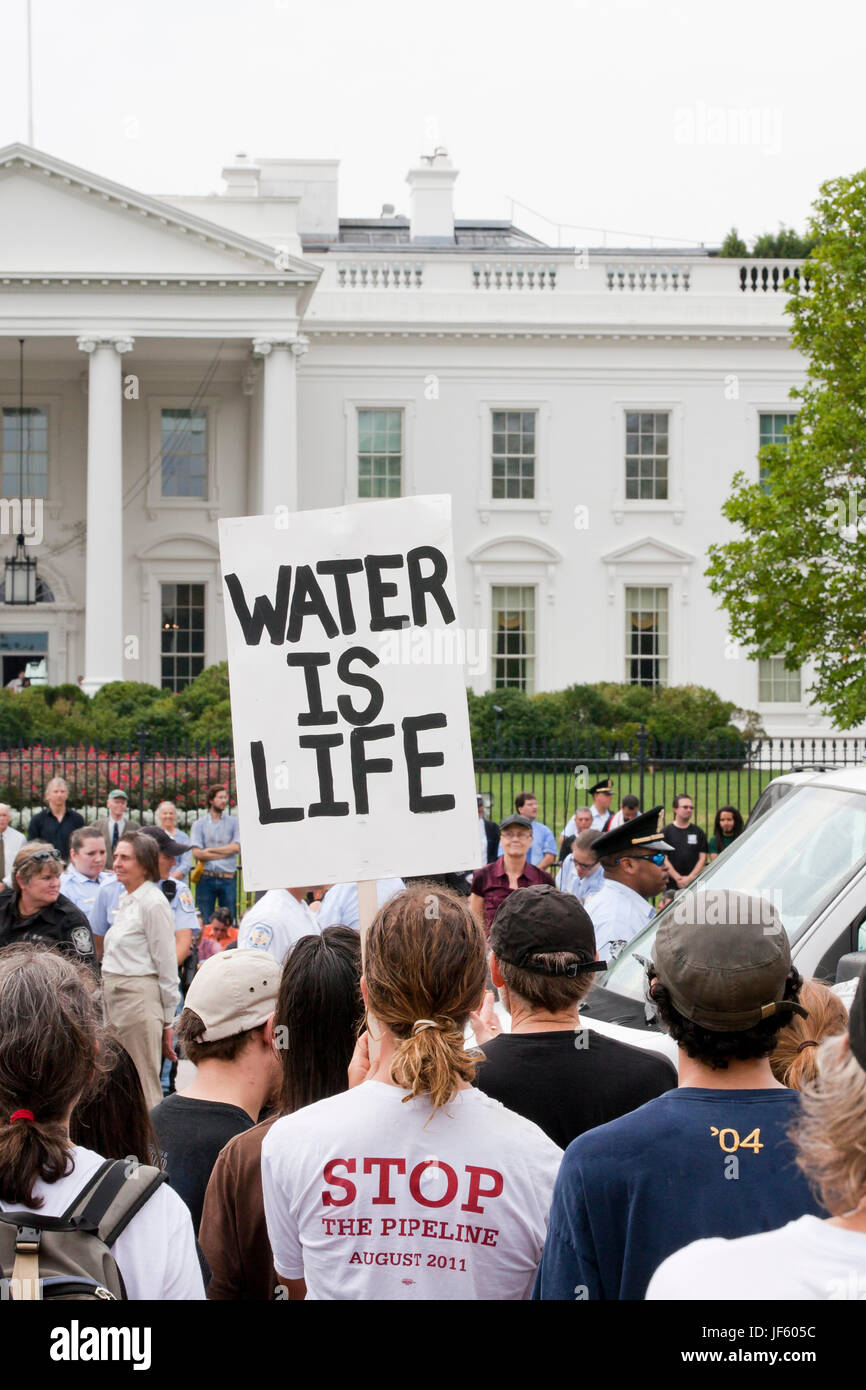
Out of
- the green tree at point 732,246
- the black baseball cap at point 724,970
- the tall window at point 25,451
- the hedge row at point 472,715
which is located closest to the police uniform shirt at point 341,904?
the black baseball cap at point 724,970

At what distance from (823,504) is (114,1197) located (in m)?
20.6

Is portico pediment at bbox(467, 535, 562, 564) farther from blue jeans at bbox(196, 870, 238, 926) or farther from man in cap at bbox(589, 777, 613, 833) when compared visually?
blue jeans at bbox(196, 870, 238, 926)

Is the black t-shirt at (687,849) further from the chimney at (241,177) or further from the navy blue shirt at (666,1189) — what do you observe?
the chimney at (241,177)

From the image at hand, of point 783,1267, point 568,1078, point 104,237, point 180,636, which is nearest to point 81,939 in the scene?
point 568,1078

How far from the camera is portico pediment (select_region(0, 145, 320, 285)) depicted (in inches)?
1270

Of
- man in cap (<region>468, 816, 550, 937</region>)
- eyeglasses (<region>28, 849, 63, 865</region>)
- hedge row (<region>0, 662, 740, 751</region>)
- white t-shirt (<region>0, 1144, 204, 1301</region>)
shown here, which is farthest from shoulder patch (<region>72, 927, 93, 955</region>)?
hedge row (<region>0, 662, 740, 751</region>)

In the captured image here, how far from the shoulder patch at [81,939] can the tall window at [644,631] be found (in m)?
29.9

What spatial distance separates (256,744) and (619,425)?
33.8 meters

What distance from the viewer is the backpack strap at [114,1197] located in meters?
2.44

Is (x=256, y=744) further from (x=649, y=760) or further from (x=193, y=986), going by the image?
(x=649, y=760)

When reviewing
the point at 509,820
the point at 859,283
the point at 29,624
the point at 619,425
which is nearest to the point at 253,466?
the point at 29,624

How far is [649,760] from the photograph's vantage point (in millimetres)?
16969

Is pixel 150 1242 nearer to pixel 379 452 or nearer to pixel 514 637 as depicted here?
pixel 514 637
